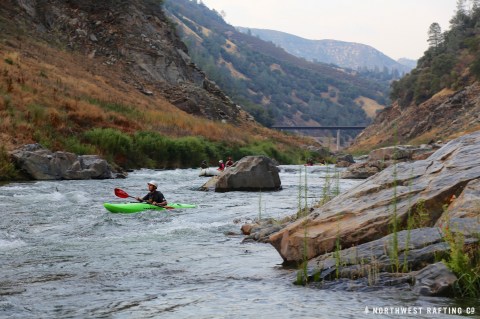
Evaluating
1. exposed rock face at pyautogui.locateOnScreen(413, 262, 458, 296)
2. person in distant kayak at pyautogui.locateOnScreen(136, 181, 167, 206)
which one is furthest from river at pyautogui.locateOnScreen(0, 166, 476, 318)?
person in distant kayak at pyautogui.locateOnScreen(136, 181, 167, 206)

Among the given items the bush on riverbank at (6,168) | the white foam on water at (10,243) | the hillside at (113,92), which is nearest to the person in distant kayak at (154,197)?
the white foam on water at (10,243)

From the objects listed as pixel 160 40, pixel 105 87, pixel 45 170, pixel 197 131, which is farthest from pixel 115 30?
pixel 45 170

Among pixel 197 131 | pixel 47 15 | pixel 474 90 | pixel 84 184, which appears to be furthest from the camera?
pixel 474 90

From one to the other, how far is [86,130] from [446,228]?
2517cm

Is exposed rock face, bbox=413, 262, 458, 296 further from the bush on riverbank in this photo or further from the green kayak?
the bush on riverbank

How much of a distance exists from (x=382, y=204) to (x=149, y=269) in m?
3.48

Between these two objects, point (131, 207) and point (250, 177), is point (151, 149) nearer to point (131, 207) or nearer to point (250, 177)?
point (250, 177)

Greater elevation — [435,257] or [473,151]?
[473,151]

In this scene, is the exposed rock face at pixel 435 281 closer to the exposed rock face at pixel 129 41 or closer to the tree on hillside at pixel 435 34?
the exposed rock face at pixel 129 41

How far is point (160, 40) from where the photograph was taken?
57719 mm

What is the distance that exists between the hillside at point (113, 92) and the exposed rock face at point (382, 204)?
659 inches

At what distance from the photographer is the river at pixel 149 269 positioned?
613 cm

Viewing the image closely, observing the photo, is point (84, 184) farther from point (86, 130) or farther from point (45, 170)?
point (86, 130)

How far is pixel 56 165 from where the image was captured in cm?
2312
